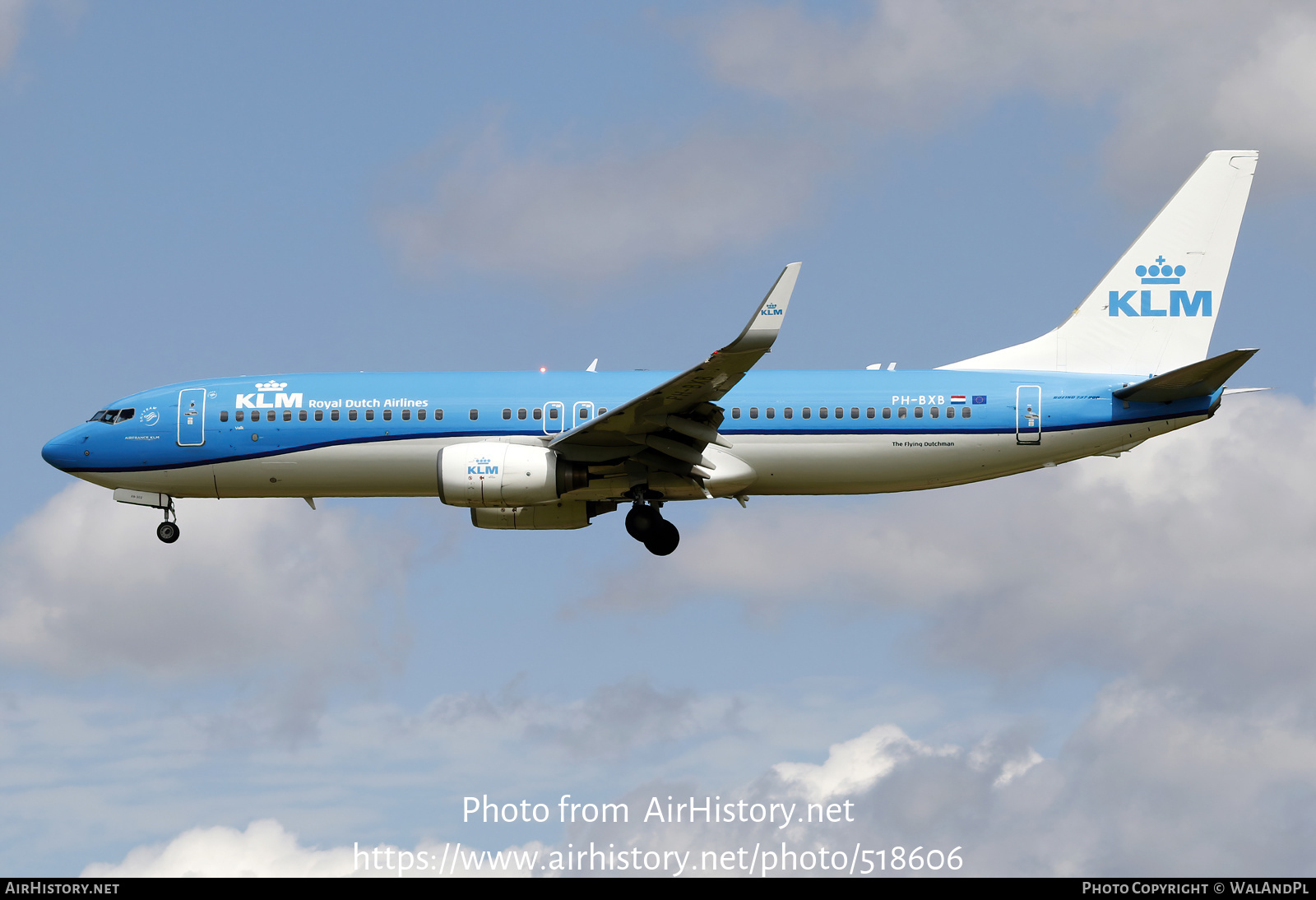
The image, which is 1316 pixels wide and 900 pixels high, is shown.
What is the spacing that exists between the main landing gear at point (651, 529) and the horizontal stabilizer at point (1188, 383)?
9.80 meters

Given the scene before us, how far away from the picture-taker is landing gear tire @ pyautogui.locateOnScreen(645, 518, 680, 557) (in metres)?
31.6

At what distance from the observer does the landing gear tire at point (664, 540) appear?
104 feet

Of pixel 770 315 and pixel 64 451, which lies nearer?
→ pixel 770 315

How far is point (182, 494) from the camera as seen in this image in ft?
107

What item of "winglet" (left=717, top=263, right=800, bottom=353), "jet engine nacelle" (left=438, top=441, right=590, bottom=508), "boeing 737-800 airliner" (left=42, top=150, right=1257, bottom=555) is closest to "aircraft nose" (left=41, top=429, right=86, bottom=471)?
"boeing 737-800 airliner" (left=42, top=150, right=1257, bottom=555)

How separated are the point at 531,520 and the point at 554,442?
14.0 feet

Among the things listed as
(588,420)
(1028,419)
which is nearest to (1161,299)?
(1028,419)

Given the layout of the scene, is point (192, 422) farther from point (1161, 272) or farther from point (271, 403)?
point (1161, 272)

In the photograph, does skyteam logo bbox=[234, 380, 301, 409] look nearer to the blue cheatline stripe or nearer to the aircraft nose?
the blue cheatline stripe

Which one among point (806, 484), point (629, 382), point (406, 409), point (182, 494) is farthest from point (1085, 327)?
point (182, 494)

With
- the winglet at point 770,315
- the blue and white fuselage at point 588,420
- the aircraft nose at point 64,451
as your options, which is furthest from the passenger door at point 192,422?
the winglet at point 770,315

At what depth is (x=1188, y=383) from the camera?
2944 cm

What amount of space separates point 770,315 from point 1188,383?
376 inches

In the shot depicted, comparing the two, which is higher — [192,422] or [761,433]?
[192,422]
